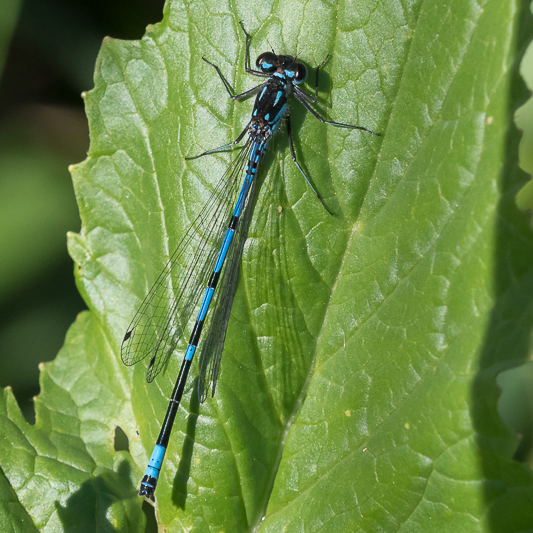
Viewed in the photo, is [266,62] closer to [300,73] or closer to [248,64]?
[248,64]

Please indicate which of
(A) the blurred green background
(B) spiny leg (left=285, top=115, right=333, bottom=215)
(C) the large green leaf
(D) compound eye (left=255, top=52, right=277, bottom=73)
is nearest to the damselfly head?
(D) compound eye (left=255, top=52, right=277, bottom=73)

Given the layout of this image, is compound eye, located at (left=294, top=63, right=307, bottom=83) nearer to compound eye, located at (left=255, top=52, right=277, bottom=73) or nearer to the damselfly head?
the damselfly head

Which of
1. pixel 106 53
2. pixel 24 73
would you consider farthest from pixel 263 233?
pixel 24 73

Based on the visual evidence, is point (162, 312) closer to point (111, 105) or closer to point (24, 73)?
point (111, 105)

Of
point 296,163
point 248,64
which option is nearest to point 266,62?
point 248,64

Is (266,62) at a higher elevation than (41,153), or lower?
lower
